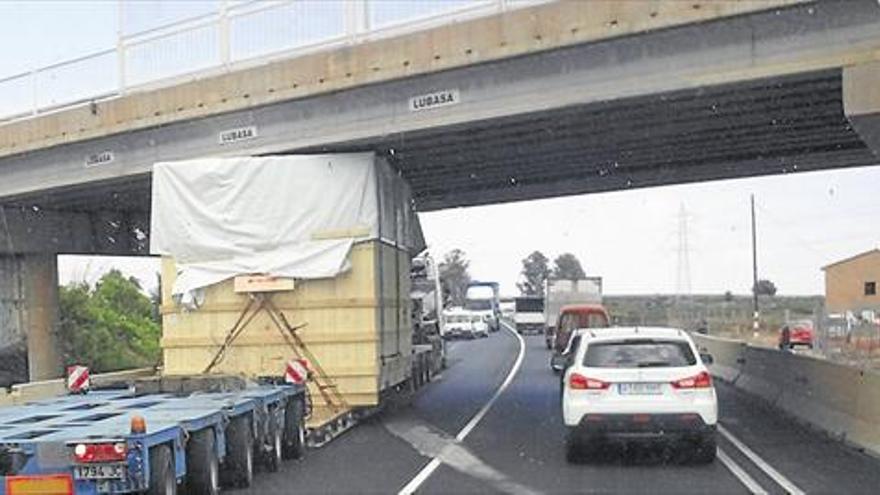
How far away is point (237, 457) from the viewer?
41.7 ft

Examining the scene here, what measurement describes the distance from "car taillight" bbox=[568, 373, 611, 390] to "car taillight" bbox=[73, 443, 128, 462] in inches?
237

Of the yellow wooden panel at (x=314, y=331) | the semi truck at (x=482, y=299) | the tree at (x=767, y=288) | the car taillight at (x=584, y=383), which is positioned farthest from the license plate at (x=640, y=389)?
the tree at (x=767, y=288)

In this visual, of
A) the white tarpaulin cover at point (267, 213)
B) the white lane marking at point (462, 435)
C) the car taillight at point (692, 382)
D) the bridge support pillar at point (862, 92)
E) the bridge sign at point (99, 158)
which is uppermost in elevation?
the bridge sign at point (99, 158)

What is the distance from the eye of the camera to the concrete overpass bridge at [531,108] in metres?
15.7

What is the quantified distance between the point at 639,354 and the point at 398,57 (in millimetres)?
6987

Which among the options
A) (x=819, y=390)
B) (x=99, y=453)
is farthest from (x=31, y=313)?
(x=99, y=453)

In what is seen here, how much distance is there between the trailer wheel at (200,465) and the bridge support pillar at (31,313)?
20264 mm

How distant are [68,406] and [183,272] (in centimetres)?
708

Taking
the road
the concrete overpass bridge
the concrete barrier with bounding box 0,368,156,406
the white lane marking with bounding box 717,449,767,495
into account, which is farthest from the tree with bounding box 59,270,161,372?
the white lane marking with bounding box 717,449,767,495

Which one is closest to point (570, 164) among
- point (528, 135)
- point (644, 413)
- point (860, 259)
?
point (528, 135)

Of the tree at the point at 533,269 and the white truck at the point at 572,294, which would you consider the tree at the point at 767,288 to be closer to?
the tree at the point at 533,269

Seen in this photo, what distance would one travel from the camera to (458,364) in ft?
137

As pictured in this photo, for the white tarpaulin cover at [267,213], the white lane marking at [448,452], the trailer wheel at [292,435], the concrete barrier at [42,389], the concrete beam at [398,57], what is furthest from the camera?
the white tarpaulin cover at [267,213]

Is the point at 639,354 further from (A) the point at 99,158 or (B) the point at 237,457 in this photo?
(A) the point at 99,158
